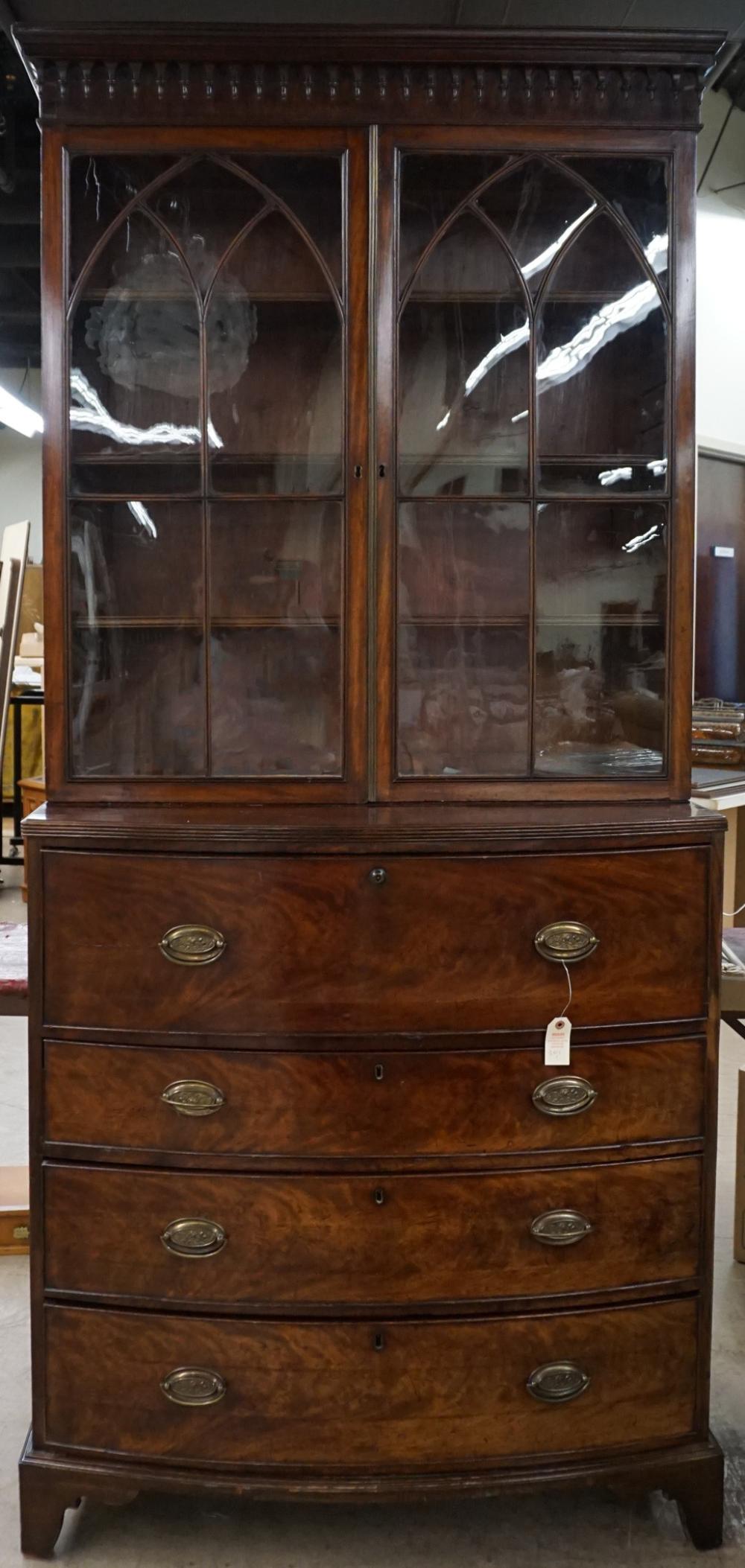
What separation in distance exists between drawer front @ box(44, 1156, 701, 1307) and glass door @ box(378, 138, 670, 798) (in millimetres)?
613

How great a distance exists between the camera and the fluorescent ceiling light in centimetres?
793

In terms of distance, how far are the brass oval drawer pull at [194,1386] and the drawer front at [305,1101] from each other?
33 centimetres

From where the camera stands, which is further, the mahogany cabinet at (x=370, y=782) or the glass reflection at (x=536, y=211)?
the glass reflection at (x=536, y=211)

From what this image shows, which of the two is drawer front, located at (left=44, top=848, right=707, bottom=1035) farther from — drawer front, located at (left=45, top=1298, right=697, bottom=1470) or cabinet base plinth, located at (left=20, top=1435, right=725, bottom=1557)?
cabinet base plinth, located at (left=20, top=1435, right=725, bottom=1557)

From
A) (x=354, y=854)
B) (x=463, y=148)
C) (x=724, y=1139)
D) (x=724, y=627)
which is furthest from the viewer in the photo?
(x=724, y=627)

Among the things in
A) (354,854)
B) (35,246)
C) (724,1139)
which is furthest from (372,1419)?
(35,246)

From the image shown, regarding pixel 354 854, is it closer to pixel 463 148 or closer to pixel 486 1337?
pixel 486 1337

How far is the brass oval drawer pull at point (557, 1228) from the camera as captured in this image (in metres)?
1.65

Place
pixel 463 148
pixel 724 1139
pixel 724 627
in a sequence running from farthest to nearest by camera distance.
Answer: pixel 724 627, pixel 724 1139, pixel 463 148

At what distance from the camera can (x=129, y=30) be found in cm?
161

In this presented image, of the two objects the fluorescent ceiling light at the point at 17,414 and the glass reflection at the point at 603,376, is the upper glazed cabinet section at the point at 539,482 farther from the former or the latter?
the fluorescent ceiling light at the point at 17,414

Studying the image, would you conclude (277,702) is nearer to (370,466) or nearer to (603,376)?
(370,466)

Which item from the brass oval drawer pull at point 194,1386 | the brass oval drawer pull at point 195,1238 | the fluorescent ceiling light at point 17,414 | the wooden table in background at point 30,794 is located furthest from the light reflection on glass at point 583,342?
the fluorescent ceiling light at point 17,414

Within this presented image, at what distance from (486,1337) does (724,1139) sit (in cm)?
161
